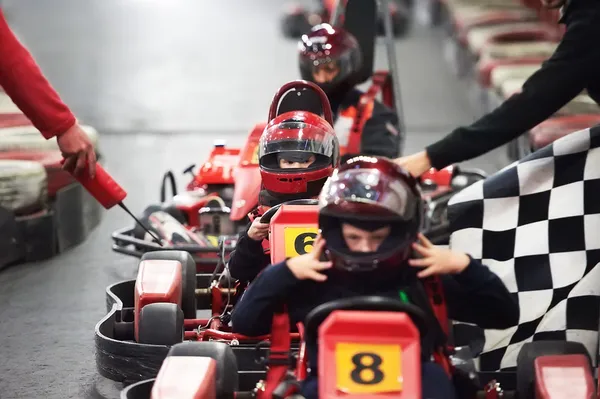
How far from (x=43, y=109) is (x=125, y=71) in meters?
6.47

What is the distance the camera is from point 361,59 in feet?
18.4

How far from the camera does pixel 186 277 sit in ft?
12.5

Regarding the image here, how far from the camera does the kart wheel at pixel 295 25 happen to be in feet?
35.9

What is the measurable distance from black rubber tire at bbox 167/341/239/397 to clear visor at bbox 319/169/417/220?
426 mm

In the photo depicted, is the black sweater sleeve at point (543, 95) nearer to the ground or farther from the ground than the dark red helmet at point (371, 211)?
farther from the ground

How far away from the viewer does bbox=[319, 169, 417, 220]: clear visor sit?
2738 mm

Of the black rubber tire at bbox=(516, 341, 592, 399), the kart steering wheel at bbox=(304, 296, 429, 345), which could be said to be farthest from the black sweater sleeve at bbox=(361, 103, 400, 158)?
the kart steering wheel at bbox=(304, 296, 429, 345)

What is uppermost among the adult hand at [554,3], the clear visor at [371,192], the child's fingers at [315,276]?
the adult hand at [554,3]

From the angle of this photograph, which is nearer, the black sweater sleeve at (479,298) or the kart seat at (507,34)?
the black sweater sleeve at (479,298)

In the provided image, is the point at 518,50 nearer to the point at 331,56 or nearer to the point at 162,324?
the point at 331,56

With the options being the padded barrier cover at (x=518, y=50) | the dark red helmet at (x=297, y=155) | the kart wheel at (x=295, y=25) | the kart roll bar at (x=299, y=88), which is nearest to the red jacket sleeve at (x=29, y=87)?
the dark red helmet at (x=297, y=155)

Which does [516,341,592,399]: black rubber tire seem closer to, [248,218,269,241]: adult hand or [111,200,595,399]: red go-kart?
[111,200,595,399]: red go-kart

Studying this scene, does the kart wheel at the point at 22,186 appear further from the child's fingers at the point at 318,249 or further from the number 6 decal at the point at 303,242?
the child's fingers at the point at 318,249

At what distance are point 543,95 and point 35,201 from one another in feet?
8.13
